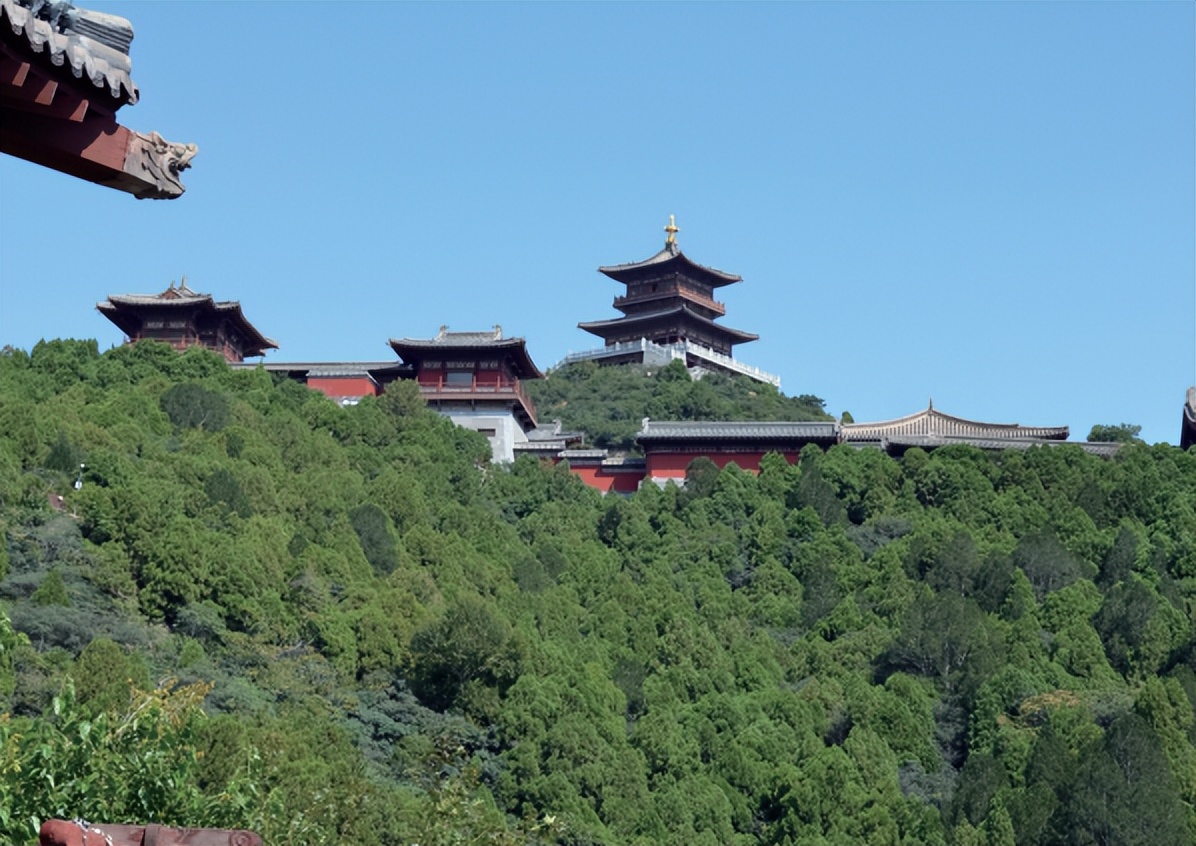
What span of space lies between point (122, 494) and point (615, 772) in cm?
914

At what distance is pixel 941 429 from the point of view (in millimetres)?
52000

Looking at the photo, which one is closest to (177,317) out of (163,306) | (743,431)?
(163,306)

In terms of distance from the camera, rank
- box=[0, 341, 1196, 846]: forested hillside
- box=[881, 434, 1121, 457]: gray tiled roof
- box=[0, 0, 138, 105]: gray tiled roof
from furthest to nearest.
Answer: box=[881, 434, 1121, 457]: gray tiled roof < box=[0, 341, 1196, 846]: forested hillside < box=[0, 0, 138, 105]: gray tiled roof

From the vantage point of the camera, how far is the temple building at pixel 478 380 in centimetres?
5106

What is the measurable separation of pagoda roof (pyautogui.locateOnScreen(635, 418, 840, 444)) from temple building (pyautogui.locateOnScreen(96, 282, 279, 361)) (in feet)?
38.6

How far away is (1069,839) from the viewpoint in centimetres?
3272

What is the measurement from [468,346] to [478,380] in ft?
3.12

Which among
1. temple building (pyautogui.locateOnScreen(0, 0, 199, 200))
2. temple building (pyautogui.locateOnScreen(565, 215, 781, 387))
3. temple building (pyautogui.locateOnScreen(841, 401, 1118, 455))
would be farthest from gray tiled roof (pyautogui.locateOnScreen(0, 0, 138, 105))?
temple building (pyautogui.locateOnScreen(565, 215, 781, 387))

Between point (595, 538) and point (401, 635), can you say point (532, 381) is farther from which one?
point (401, 635)

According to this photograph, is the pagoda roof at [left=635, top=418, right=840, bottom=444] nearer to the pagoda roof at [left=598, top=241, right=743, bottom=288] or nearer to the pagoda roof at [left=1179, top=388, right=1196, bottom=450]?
the pagoda roof at [left=1179, top=388, right=1196, bottom=450]

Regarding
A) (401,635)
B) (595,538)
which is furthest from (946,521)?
(401,635)

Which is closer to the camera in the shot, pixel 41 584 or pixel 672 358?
pixel 41 584

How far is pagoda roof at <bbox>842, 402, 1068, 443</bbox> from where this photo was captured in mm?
50531

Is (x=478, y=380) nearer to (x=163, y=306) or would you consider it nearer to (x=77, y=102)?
(x=163, y=306)
